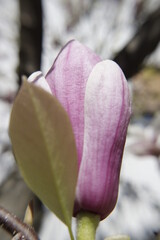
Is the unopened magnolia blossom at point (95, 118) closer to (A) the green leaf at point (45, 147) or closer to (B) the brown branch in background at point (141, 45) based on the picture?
(A) the green leaf at point (45, 147)

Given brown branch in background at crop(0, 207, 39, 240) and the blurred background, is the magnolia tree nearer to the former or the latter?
brown branch in background at crop(0, 207, 39, 240)

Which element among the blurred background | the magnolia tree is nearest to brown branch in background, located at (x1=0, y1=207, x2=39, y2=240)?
the magnolia tree

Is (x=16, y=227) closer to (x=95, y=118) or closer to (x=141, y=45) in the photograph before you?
(x=95, y=118)

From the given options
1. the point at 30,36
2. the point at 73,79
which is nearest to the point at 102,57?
the point at 30,36

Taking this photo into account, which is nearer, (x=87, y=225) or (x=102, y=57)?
(x=87, y=225)

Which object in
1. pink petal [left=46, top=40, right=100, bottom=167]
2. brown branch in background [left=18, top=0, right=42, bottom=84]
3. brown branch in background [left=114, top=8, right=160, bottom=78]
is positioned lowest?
brown branch in background [left=114, top=8, right=160, bottom=78]

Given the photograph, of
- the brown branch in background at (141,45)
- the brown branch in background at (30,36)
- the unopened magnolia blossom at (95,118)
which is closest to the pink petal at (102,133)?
the unopened magnolia blossom at (95,118)

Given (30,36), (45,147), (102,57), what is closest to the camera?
(45,147)
